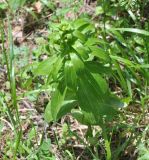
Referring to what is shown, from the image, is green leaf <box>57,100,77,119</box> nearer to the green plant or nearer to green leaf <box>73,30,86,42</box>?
the green plant

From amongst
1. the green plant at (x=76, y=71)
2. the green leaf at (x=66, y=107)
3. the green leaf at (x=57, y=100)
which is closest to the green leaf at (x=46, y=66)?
the green plant at (x=76, y=71)

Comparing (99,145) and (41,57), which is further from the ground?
(41,57)

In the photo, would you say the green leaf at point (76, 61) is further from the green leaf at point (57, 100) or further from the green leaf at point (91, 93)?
the green leaf at point (57, 100)

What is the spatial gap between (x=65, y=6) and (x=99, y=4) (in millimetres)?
254

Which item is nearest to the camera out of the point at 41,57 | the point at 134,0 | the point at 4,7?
the point at 134,0

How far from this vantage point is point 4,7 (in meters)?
3.39

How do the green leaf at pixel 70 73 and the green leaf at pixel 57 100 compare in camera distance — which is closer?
the green leaf at pixel 70 73

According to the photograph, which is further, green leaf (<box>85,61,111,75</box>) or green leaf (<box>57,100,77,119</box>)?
green leaf (<box>57,100,77,119</box>)

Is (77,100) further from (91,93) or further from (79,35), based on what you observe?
(79,35)

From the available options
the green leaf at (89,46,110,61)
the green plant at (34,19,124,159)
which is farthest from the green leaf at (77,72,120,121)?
the green leaf at (89,46,110,61)

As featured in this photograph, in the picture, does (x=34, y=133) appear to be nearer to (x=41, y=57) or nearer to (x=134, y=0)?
(x=41, y=57)

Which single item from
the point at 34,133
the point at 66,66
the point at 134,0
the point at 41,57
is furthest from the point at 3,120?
the point at 134,0

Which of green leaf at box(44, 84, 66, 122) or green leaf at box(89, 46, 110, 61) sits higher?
green leaf at box(89, 46, 110, 61)

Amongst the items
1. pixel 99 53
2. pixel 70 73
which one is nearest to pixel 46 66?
pixel 70 73
